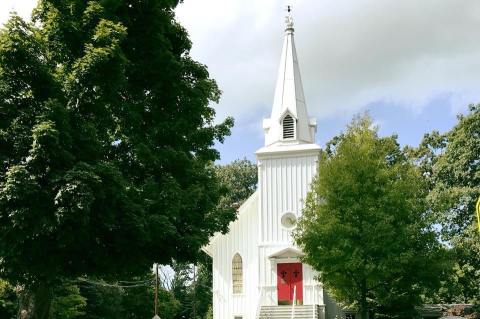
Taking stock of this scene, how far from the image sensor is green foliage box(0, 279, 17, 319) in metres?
25.4

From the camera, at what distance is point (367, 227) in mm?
Answer: 19984

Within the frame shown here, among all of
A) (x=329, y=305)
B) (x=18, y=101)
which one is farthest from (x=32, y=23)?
(x=329, y=305)

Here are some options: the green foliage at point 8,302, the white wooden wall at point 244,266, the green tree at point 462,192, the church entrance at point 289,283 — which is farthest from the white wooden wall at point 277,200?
the green foliage at point 8,302

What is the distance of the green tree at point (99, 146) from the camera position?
38.9 ft

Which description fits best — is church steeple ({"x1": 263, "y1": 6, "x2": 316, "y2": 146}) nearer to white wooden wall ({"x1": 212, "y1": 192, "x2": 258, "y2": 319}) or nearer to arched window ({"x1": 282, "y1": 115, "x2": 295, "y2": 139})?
arched window ({"x1": 282, "y1": 115, "x2": 295, "y2": 139})

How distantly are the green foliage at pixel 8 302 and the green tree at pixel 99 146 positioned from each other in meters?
13.0

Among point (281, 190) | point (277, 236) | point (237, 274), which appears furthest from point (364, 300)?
point (237, 274)

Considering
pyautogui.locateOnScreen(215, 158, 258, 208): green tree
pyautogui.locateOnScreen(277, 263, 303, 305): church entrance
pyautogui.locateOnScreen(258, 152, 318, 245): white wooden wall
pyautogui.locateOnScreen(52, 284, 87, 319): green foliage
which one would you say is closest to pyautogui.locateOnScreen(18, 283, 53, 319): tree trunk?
pyautogui.locateOnScreen(52, 284, 87, 319): green foliage

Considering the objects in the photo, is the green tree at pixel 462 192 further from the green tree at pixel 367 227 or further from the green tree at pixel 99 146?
the green tree at pixel 99 146

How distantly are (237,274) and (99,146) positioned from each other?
19062mm

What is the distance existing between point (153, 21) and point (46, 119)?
4.54 m

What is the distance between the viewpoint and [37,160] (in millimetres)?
11961

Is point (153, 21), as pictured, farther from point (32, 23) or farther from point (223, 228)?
point (223, 228)

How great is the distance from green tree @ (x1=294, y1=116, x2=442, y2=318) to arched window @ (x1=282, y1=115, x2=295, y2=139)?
8.79 metres
